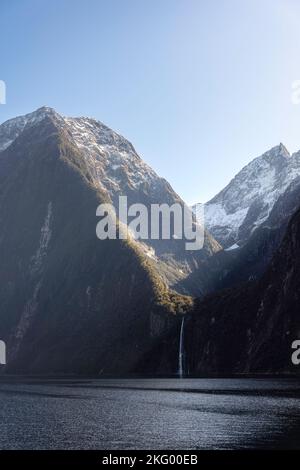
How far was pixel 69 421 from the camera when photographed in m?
104

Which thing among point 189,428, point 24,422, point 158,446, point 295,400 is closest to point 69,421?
point 24,422

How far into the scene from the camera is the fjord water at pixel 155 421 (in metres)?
80.6

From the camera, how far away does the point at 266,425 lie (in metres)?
→ 92.7

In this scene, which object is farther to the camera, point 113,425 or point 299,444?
point 113,425

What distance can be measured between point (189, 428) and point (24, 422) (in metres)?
28.6

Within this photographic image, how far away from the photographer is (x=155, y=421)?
103 metres

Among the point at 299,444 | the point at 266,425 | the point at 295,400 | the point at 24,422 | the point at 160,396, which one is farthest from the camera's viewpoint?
the point at 160,396

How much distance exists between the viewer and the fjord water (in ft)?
264
